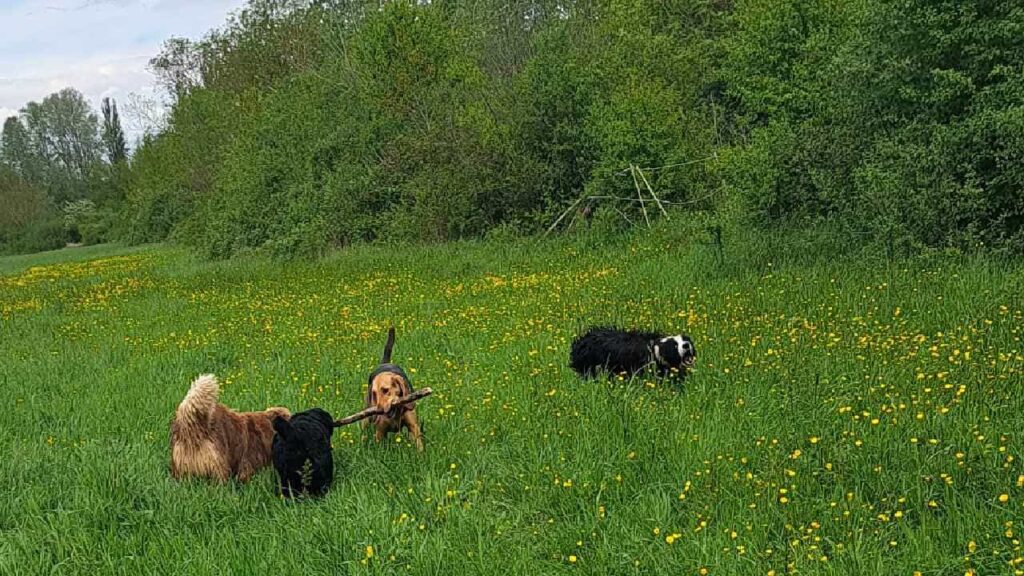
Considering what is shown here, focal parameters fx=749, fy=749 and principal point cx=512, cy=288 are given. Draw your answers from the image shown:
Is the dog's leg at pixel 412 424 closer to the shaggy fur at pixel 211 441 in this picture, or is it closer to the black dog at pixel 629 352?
the shaggy fur at pixel 211 441

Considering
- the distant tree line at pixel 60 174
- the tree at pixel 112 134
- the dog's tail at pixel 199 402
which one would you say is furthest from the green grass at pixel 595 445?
the tree at pixel 112 134

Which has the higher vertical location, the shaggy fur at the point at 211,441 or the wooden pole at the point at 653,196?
the wooden pole at the point at 653,196

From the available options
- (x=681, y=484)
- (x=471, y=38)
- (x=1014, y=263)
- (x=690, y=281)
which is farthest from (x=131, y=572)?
(x=471, y=38)

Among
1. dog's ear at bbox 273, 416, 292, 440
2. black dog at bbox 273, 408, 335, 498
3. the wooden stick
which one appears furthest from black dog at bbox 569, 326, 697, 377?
dog's ear at bbox 273, 416, 292, 440

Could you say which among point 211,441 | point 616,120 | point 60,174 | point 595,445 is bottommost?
point 595,445

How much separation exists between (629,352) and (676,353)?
0.47 metres

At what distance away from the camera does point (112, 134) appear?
9094 centimetres

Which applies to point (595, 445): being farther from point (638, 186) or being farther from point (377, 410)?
point (638, 186)

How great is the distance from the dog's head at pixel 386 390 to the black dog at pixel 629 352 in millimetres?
1843

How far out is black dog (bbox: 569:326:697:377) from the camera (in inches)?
245

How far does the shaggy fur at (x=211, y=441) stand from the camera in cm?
473

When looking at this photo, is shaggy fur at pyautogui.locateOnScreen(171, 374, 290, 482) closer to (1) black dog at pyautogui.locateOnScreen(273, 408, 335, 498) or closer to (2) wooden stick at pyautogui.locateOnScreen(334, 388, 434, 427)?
(1) black dog at pyautogui.locateOnScreen(273, 408, 335, 498)

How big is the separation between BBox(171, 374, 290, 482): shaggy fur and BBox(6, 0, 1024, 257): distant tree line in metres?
8.82

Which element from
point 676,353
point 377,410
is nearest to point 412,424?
point 377,410
